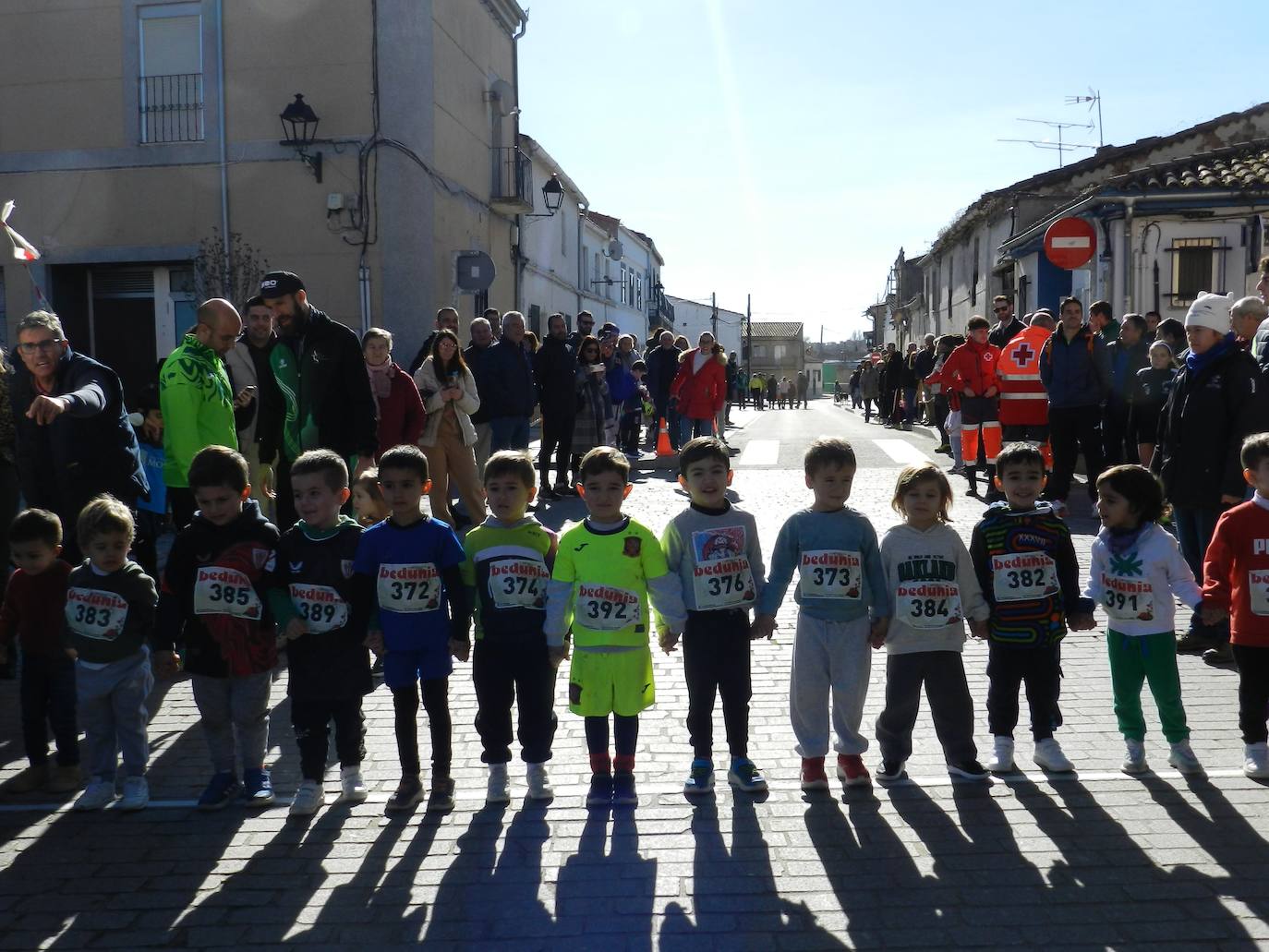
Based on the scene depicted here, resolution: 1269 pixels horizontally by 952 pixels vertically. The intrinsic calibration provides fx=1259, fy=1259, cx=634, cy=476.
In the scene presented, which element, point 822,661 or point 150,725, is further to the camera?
point 150,725

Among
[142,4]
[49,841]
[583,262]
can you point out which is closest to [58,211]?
[142,4]

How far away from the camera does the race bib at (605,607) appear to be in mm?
4586

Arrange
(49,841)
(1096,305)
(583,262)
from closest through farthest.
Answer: (49,841) → (1096,305) → (583,262)

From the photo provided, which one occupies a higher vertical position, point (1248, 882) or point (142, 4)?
point (142, 4)

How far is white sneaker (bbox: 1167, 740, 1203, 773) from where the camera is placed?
15.8 ft

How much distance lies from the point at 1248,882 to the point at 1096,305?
9396 millimetres

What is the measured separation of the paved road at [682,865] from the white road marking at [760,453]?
41.5 feet

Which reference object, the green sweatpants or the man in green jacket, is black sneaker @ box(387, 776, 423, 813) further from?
the green sweatpants

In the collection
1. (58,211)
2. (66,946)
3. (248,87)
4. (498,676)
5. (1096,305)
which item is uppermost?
(248,87)

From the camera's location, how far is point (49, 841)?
14.4 ft

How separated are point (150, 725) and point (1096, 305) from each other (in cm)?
980

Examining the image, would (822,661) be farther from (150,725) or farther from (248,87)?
(248,87)

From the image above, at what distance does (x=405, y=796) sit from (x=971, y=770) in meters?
2.12

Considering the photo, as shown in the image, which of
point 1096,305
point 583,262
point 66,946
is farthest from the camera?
point 583,262
